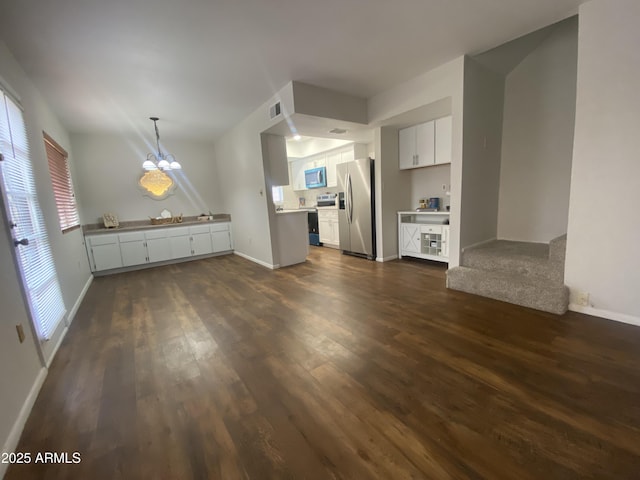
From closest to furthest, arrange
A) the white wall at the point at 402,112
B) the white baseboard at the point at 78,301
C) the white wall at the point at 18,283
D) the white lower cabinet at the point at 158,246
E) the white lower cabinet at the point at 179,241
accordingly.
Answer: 1. the white wall at the point at 18,283
2. the white baseboard at the point at 78,301
3. the white wall at the point at 402,112
4. the white lower cabinet at the point at 158,246
5. the white lower cabinet at the point at 179,241

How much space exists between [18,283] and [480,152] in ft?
15.5

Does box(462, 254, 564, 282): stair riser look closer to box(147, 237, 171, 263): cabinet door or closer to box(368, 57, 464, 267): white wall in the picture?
box(368, 57, 464, 267): white wall

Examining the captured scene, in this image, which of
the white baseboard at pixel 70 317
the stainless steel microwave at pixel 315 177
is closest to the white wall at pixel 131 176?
the white baseboard at pixel 70 317

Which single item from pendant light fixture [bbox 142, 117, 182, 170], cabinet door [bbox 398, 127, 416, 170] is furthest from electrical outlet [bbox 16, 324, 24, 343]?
cabinet door [bbox 398, 127, 416, 170]

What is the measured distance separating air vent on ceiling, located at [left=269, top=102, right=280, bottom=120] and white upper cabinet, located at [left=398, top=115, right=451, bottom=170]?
220cm

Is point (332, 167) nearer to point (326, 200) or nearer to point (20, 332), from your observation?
point (326, 200)

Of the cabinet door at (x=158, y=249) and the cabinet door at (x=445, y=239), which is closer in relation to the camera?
the cabinet door at (x=445, y=239)

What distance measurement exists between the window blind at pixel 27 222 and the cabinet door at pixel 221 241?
11.2 ft

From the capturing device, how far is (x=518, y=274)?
2.91 metres

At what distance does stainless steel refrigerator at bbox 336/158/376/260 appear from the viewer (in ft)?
15.9

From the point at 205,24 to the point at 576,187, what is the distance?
352cm

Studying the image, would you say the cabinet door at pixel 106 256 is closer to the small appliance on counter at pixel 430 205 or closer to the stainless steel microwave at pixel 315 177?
the stainless steel microwave at pixel 315 177

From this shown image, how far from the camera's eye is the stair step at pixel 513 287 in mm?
2498

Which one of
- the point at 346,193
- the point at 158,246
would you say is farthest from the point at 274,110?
the point at 158,246
